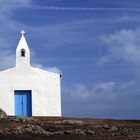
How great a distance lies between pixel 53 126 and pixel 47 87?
1396cm

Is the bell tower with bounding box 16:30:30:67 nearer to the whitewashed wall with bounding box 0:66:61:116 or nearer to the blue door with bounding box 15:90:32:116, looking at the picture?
the whitewashed wall with bounding box 0:66:61:116

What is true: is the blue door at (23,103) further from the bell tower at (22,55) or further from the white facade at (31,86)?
the bell tower at (22,55)

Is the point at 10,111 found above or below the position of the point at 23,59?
below

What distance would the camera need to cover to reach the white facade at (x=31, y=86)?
124 ft

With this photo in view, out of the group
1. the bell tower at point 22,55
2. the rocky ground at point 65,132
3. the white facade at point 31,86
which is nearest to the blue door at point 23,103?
the white facade at point 31,86

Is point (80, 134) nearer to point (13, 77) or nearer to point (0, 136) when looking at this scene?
point (0, 136)

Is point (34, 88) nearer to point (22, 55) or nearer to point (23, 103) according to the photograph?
point (23, 103)

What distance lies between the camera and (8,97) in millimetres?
37594

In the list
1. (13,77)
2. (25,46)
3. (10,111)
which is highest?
(25,46)

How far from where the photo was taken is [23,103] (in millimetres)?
37875

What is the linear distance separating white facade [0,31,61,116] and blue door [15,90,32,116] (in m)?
0.36

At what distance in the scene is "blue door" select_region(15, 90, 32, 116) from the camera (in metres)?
37.7

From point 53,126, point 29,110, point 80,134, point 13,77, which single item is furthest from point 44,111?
point 80,134

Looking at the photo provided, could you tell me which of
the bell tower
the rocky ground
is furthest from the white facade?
the rocky ground
